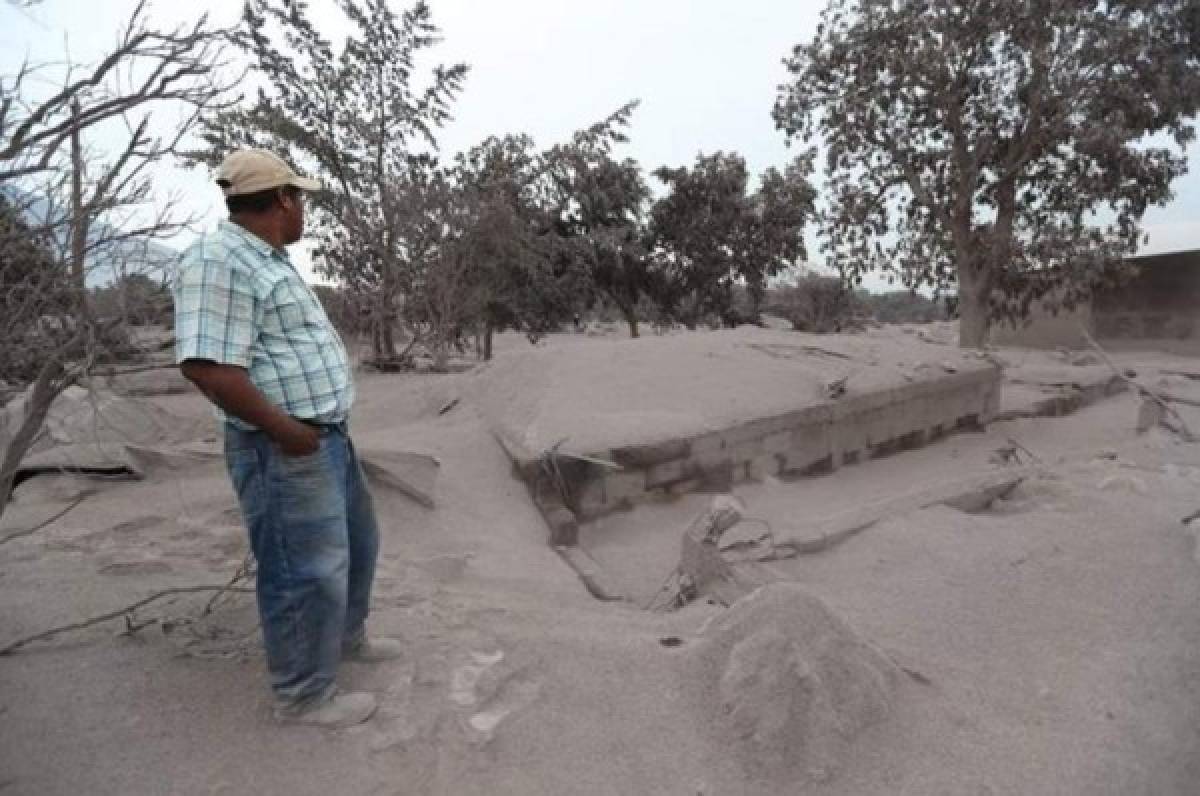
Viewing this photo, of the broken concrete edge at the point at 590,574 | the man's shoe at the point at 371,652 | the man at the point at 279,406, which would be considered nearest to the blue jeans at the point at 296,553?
the man at the point at 279,406

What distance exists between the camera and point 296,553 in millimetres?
2004

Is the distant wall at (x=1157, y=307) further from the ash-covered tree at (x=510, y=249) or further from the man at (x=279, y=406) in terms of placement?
the man at (x=279, y=406)

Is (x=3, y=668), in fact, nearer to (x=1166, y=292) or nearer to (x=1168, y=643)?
(x=1168, y=643)

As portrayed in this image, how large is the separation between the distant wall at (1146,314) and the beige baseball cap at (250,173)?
46.2 feet

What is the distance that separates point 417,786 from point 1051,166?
44.0 feet

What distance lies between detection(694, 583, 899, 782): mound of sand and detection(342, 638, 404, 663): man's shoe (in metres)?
0.99

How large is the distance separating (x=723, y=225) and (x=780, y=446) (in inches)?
431

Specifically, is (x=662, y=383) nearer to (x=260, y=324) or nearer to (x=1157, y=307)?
(x=260, y=324)

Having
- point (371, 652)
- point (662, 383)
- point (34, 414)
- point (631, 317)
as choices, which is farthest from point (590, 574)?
point (631, 317)

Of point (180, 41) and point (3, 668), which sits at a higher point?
point (180, 41)

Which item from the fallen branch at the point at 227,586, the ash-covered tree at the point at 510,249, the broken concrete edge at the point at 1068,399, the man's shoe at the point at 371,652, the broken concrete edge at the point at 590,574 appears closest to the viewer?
the man's shoe at the point at 371,652

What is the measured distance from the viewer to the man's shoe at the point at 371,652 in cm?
240

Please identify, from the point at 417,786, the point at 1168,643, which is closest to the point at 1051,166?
the point at 1168,643

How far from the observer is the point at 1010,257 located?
1201 cm
